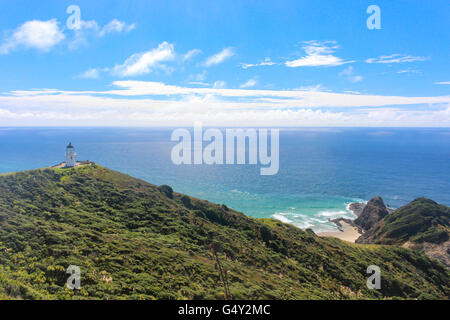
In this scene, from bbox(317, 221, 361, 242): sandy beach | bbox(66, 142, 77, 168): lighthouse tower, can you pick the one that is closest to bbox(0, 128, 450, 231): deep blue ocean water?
bbox(317, 221, 361, 242): sandy beach

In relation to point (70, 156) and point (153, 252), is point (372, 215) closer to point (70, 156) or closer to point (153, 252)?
point (153, 252)

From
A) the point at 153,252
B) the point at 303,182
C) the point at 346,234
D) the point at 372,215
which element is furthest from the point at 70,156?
the point at 303,182

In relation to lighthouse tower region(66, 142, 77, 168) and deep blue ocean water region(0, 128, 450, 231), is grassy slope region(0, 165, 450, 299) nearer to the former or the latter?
lighthouse tower region(66, 142, 77, 168)

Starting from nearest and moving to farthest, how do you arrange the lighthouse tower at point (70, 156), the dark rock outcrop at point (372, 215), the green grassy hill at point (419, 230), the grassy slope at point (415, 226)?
the green grassy hill at point (419, 230) → the grassy slope at point (415, 226) → the lighthouse tower at point (70, 156) → the dark rock outcrop at point (372, 215)

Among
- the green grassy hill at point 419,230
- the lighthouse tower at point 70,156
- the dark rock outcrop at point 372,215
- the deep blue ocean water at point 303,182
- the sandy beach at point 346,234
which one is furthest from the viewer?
the deep blue ocean water at point 303,182

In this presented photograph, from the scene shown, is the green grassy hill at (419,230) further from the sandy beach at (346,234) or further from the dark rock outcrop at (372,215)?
the dark rock outcrop at (372,215)

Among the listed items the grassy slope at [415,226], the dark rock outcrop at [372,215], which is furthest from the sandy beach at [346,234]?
the grassy slope at [415,226]

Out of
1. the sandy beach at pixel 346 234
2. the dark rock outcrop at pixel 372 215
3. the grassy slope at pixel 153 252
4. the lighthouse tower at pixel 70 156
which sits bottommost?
the sandy beach at pixel 346 234
